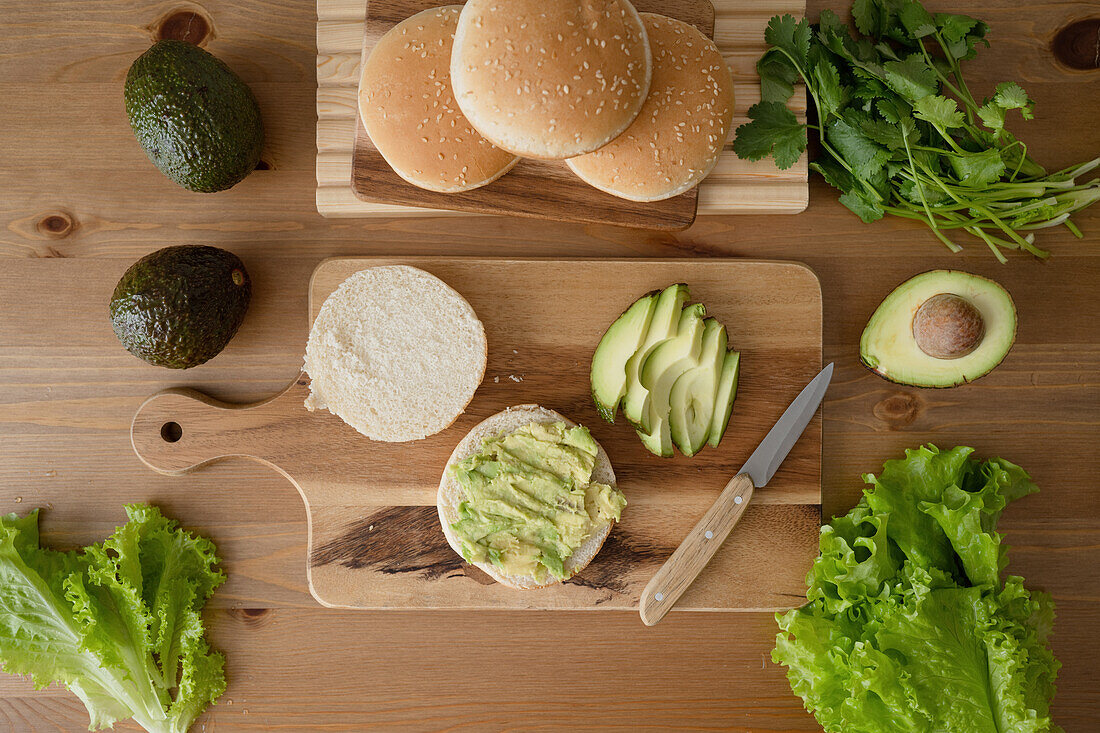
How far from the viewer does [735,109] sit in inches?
83.3

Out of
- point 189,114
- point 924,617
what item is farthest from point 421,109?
point 924,617

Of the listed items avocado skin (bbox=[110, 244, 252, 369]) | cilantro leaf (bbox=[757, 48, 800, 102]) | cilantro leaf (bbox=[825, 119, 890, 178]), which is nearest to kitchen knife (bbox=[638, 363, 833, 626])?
cilantro leaf (bbox=[825, 119, 890, 178])

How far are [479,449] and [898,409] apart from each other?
1.36m

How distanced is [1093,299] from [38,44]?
11.4 ft

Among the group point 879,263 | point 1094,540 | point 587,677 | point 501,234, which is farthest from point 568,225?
point 1094,540

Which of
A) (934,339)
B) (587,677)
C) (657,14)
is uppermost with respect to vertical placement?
(657,14)

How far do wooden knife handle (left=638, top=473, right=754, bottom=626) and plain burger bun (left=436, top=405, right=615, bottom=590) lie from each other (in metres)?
0.23

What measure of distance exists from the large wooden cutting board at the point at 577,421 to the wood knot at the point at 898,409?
25cm

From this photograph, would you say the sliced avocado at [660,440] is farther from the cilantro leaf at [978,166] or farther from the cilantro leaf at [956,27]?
the cilantro leaf at [956,27]

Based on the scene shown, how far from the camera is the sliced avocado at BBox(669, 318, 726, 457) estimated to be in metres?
2.07

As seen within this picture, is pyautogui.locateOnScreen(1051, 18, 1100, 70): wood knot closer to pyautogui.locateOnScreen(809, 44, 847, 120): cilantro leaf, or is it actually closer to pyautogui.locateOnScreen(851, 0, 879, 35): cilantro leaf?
pyautogui.locateOnScreen(851, 0, 879, 35): cilantro leaf

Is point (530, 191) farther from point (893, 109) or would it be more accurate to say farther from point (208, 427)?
point (208, 427)

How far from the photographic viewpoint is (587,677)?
2.26 meters

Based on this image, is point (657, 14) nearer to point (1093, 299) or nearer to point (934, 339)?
point (934, 339)
